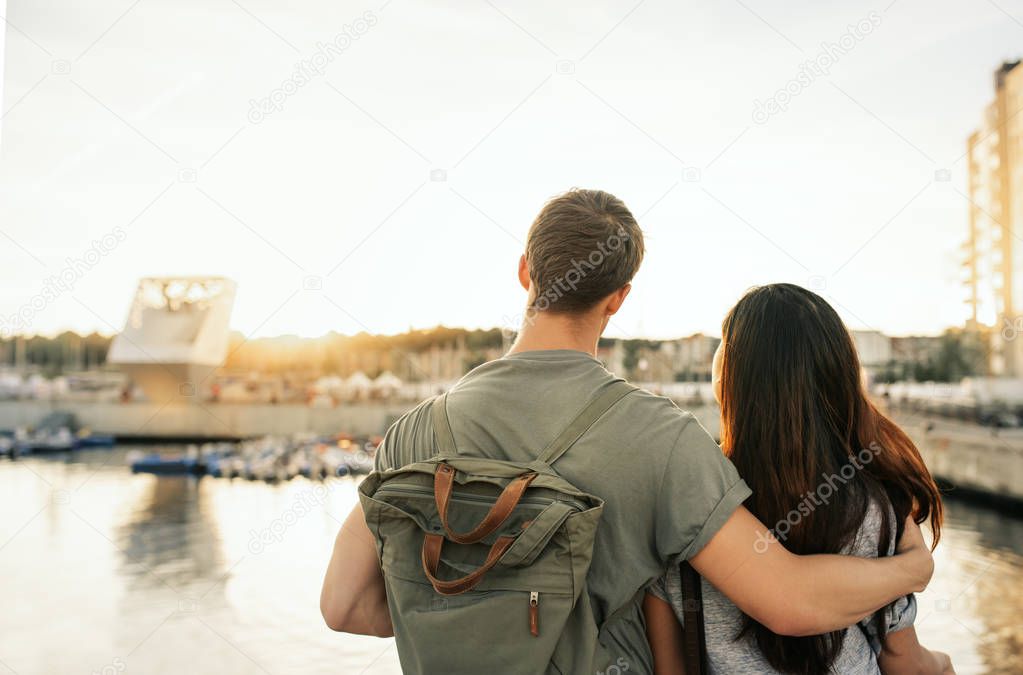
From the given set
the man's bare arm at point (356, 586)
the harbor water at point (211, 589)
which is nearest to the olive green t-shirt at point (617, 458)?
the man's bare arm at point (356, 586)

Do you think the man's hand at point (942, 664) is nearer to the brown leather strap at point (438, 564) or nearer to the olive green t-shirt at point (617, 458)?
the olive green t-shirt at point (617, 458)

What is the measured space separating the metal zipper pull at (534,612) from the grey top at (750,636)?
15.7 inches

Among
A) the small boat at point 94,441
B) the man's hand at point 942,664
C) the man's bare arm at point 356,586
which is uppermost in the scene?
the man's bare arm at point 356,586

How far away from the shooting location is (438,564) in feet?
4.65

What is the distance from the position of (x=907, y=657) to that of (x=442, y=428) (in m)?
1.09

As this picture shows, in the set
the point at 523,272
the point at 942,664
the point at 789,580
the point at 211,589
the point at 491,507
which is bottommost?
the point at 211,589

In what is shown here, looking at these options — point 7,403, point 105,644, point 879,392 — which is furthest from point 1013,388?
point 7,403

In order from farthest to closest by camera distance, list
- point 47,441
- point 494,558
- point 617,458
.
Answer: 1. point 47,441
2. point 617,458
3. point 494,558

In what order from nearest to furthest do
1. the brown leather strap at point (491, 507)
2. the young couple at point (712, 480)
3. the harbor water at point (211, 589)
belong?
1. the brown leather strap at point (491, 507)
2. the young couple at point (712, 480)
3. the harbor water at point (211, 589)

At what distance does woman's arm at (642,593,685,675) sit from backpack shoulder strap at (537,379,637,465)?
0.46 m

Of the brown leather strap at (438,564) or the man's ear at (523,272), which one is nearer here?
the brown leather strap at (438,564)

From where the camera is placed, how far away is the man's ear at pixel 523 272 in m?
1.65

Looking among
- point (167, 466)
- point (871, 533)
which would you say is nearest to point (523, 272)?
point (871, 533)

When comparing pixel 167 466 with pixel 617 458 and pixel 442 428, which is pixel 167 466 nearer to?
pixel 442 428
